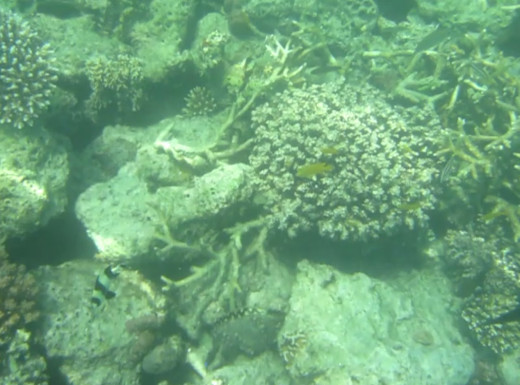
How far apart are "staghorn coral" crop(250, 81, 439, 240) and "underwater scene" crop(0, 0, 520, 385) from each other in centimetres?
3

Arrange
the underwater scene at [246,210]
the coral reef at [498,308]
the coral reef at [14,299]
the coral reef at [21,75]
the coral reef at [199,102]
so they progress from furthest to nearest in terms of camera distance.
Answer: the coral reef at [199,102] → the coral reef at [498,308] → the coral reef at [21,75] → the underwater scene at [246,210] → the coral reef at [14,299]

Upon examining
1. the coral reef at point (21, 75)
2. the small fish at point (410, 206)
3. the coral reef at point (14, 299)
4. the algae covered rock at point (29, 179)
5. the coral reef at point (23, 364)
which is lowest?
the coral reef at point (23, 364)

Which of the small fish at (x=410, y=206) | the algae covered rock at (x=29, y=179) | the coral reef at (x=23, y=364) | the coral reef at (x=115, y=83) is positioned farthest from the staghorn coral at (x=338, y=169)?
the coral reef at (x=23, y=364)

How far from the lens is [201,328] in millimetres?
5164

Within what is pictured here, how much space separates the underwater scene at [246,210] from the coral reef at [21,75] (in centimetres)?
3

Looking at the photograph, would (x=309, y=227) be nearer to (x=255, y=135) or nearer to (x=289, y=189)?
(x=289, y=189)

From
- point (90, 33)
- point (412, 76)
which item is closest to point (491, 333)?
point (412, 76)

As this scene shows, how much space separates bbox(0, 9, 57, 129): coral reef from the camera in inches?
187

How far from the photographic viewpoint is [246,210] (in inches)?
196

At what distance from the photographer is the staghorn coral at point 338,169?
4.69 meters

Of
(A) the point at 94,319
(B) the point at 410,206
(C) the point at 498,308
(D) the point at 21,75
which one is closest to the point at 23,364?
(A) the point at 94,319

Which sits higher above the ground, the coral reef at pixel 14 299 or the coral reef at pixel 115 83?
the coral reef at pixel 115 83

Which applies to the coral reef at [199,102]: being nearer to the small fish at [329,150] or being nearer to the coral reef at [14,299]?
the small fish at [329,150]

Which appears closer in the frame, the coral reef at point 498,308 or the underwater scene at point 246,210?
the underwater scene at point 246,210
